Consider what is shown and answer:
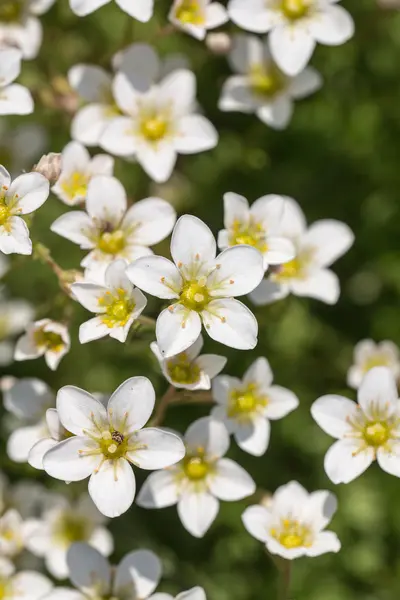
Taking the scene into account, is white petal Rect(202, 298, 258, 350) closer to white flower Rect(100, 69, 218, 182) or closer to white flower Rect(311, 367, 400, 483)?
white flower Rect(311, 367, 400, 483)

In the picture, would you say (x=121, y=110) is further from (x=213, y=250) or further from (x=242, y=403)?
(x=242, y=403)

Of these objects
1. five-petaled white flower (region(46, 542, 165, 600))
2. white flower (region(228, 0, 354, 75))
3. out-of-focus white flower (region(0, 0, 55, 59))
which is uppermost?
white flower (region(228, 0, 354, 75))

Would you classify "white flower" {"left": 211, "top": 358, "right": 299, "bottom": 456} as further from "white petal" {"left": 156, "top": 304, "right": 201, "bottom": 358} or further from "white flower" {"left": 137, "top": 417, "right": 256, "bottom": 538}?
"white petal" {"left": 156, "top": 304, "right": 201, "bottom": 358}

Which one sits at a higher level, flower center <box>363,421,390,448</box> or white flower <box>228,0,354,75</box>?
white flower <box>228,0,354,75</box>

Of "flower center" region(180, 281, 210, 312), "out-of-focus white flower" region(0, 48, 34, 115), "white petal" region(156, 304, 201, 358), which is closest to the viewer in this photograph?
"white petal" region(156, 304, 201, 358)

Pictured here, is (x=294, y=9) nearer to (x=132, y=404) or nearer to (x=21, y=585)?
(x=132, y=404)

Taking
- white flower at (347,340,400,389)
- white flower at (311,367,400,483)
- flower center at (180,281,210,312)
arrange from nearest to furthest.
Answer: flower center at (180,281,210,312) → white flower at (311,367,400,483) → white flower at (347,340,400,389)

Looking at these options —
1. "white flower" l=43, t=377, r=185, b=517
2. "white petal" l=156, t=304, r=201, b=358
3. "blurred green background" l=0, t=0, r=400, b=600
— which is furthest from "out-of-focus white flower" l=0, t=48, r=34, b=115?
"white flower" l=43, t=377, r=185, b=517

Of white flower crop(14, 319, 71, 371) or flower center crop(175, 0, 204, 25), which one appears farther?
flower center crop(175, 0, 204, 25)
